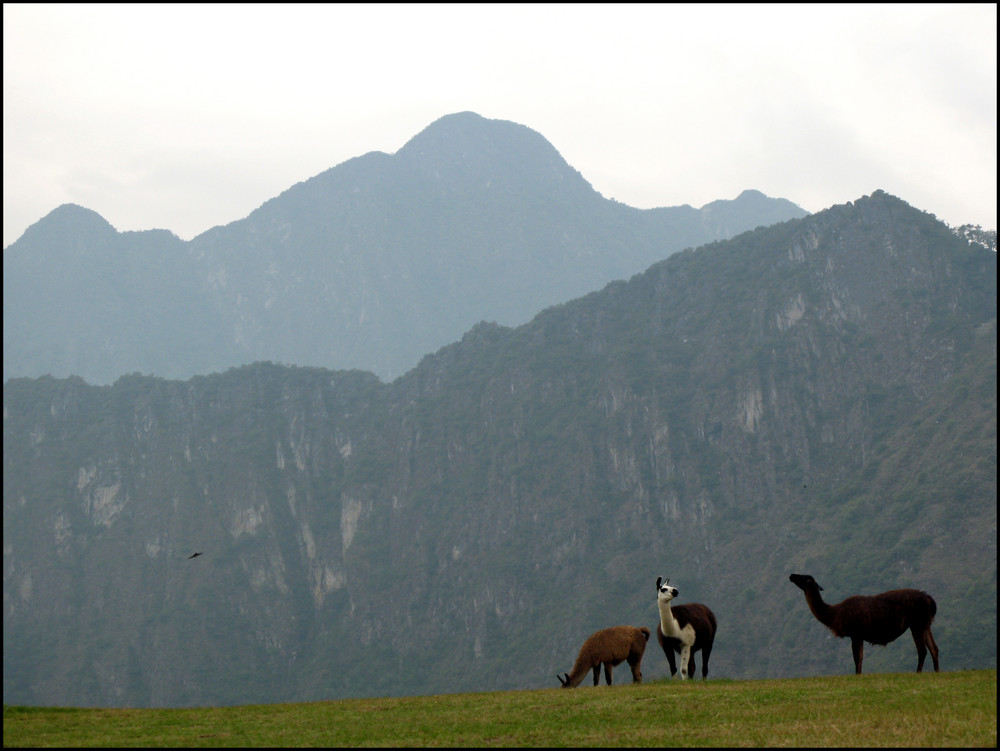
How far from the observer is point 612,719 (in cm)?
2209

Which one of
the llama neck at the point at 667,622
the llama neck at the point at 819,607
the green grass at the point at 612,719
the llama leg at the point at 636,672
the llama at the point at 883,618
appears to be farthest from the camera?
the llama leg at the point at 636,672

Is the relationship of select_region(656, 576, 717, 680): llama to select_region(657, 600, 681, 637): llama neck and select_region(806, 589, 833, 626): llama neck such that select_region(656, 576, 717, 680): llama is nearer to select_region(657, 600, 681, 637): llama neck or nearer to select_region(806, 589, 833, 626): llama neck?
select_region(657, 600, 681, 637): llama neck

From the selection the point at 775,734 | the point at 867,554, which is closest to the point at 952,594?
the point at 867,554

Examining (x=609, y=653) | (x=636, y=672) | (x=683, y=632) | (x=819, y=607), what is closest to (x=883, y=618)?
(x=819, y=607)

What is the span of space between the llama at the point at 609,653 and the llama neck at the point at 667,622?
99cm

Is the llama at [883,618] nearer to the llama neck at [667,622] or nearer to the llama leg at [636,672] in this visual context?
the llama neck at [667,622]

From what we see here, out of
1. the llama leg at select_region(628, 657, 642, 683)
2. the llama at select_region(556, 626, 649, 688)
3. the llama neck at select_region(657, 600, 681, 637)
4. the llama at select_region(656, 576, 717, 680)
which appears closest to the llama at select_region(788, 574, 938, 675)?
the llama at select_region(656, 576, 717, 680)

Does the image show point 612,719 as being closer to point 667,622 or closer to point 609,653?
point 667,622

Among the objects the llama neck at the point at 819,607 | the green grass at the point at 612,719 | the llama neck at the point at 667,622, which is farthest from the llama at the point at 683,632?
the llama neck at the point at 819,607

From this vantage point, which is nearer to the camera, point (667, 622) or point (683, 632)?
point (667, 622)

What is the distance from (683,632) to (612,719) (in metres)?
8.60

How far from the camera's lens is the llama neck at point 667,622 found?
95.5 ft

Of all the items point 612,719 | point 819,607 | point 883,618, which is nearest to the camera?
point 612,719

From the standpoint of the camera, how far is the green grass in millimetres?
19266
